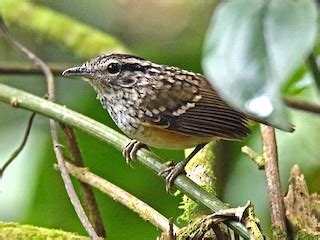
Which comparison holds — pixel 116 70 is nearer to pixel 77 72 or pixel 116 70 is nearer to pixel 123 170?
pixel 77 72

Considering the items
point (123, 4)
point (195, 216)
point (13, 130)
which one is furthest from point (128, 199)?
point (123, 4)

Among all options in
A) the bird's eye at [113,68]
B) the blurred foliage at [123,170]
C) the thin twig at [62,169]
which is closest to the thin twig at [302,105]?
the blurred foliage at [123,170]

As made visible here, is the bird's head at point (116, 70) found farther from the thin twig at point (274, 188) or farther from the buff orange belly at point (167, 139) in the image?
the thin twig at point (274, 188)

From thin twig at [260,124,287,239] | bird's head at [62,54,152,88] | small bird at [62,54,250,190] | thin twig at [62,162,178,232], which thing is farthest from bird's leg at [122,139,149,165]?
thin twig at [260,124,287,239]

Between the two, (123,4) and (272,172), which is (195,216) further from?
(123,4)

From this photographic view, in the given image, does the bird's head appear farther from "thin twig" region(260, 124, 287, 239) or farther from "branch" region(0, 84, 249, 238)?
"thin twig" region(260, 124, 287, 239)

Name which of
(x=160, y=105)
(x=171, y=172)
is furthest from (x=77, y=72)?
(x=171, y=172)
